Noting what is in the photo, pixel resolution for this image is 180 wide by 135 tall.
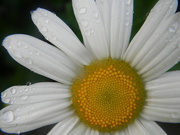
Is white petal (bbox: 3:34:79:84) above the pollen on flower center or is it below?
above

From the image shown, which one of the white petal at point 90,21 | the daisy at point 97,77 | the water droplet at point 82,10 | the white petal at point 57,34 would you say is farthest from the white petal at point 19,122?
the water droplet at point 82,10

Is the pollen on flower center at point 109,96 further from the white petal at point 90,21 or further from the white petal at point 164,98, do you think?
the white petal at point 90,21

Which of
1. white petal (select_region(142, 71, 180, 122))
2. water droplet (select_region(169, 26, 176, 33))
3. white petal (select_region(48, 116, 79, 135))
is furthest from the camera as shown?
white petal (select_region(48, 116, 79, 135))

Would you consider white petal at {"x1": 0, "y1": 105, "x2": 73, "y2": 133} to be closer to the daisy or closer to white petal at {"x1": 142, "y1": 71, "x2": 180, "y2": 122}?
the daisy

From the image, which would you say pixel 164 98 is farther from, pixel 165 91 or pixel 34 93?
pixel 34 93

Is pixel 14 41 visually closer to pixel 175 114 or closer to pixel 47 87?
pixel 47 87

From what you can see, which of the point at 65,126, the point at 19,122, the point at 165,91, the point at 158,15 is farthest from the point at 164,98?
the point at 19,122

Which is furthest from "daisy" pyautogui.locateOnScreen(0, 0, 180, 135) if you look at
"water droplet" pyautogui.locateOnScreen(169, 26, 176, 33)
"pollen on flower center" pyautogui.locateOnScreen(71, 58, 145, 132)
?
"water droplet" pyautogui.locateOnScreen(169, 26, 176, 33)

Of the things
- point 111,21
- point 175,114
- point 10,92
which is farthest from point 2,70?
point 175,114
